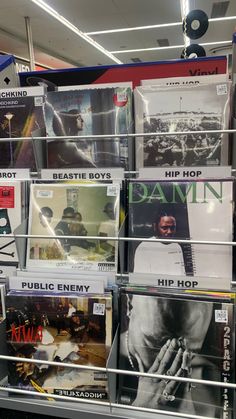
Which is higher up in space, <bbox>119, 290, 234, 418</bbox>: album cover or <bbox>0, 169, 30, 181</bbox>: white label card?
<bbox>0, 169, 30, 181</bbox>: white label card

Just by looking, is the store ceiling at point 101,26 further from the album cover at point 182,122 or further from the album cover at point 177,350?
the album cover at point 177,350

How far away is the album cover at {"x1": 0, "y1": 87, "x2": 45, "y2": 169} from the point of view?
96cm

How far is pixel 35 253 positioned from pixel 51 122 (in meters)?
0.34

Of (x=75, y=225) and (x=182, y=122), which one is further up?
Answer: (x=182, y=122)

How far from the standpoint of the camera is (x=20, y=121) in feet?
3.18

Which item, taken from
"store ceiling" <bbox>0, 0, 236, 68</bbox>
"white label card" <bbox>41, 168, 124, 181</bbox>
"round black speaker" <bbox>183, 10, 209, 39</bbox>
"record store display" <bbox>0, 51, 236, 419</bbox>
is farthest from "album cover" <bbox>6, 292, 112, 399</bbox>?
"store ceiling" <bbox>0, 0, 236, 68</bbox>

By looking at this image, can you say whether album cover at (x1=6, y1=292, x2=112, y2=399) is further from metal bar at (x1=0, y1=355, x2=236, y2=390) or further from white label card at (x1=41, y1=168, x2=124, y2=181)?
white label card at (x1=41, y1=168, x2=124, y2=181)

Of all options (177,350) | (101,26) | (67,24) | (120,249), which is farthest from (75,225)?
(101,26)

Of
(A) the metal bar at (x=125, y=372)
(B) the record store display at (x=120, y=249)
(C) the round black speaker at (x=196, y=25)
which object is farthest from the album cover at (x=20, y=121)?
Result: (C) the round black speaker at (x=196, y=25)

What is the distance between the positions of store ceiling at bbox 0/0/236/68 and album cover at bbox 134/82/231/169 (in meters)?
5.61

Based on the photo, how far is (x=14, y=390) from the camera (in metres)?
0.73

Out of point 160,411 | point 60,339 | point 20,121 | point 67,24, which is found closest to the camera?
point 160,411

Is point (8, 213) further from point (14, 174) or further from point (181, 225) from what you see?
point (181, 225)

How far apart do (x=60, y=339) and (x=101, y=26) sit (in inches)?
299
